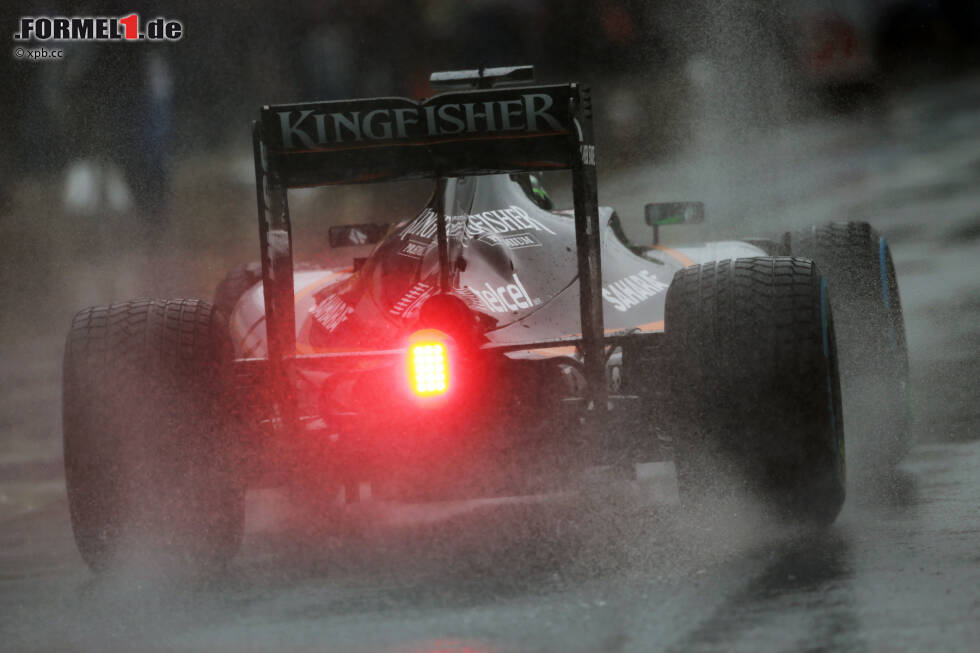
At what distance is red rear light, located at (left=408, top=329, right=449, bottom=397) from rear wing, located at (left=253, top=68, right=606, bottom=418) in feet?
1.72

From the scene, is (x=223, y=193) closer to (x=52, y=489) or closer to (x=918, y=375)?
(x=52, y=489)

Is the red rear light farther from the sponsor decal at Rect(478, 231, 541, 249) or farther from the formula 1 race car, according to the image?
the sponsor decal at Rect(478, 231, 541, 249)

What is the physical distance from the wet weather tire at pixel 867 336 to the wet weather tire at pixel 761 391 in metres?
2.01

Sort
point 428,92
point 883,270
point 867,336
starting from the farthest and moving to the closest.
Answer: point 428,92
point 883,270
point 867,336

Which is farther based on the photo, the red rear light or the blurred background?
the blurred background

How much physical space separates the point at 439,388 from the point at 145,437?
1.11 metres

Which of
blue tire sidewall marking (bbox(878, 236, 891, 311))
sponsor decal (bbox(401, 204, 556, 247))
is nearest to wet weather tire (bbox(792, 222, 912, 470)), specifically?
blue tire sidewall marking (bbox(878, 236, 891, 311))

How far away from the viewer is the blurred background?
578 inches

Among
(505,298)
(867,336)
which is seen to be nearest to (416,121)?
(505,298)

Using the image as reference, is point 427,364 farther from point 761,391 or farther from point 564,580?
point 761,391

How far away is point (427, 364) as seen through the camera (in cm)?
522

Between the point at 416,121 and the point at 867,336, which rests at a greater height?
the point at 416,121

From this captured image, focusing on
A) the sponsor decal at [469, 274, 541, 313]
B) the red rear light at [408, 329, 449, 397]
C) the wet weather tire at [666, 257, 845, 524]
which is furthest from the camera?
the sponsor decal at [469, 274, 541, 313]

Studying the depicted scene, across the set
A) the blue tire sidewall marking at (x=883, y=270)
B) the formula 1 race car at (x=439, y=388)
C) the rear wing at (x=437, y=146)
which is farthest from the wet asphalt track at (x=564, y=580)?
the rear wing at (x=437, y=146)
